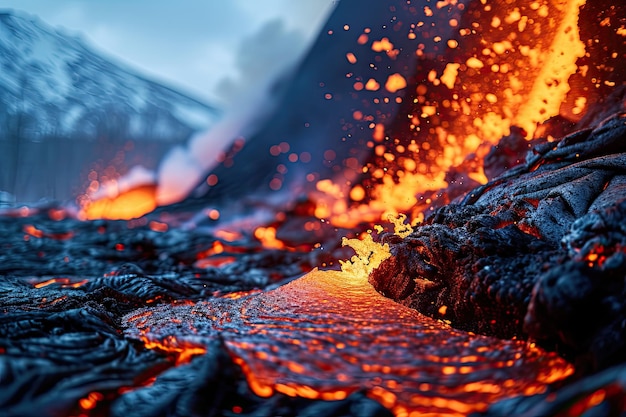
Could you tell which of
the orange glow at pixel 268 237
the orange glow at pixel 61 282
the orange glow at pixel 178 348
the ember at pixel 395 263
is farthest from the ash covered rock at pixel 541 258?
the orange glow at pixel 61 282

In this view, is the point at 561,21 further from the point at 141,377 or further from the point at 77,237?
the point at 77,237

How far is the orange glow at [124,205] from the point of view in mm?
14984

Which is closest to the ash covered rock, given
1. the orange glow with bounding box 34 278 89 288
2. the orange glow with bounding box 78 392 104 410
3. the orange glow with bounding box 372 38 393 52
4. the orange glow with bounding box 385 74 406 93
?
the orange glow with bounding box 78 392 104 410

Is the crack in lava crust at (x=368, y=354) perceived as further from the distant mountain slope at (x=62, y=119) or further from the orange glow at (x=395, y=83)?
the distant mountain slope at (x=62, y=119)

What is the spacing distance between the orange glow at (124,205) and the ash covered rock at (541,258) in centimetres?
1255

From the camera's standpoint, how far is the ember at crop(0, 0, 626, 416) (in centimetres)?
206

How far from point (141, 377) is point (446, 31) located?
10993 mm

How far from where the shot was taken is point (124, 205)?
15.9m

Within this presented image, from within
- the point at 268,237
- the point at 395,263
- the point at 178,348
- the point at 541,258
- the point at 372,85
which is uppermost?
the point at 372,85

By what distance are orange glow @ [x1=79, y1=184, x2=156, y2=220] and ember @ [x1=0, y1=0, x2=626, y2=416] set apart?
0.94 feet

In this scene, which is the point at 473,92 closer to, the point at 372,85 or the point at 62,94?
the point at 372,85

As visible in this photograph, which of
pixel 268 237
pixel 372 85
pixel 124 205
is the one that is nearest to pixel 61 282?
pixel 268 237

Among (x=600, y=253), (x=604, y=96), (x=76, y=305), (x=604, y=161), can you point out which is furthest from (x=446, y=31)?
(x=76, y=305)

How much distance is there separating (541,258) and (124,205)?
16.9 m
